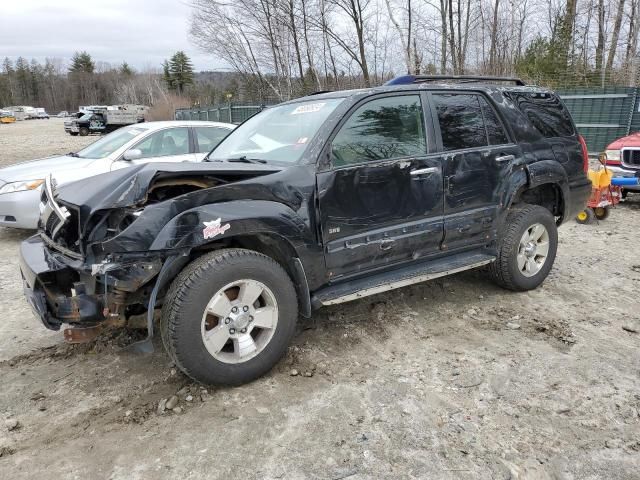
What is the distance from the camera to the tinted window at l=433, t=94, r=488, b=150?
12.8 ft

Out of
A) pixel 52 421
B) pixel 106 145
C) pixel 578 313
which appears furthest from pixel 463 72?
pixel 52 421

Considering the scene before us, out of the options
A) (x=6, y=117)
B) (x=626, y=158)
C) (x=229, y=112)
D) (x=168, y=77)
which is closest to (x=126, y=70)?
(x=168, y=77)

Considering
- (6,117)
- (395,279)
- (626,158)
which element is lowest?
(395,279)

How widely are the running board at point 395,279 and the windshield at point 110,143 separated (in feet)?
16.1

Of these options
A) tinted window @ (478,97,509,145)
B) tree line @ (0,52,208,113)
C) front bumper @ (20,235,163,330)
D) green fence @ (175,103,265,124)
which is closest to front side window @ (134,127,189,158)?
front bumper @ (20,235,163,330)

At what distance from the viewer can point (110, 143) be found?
7148mm

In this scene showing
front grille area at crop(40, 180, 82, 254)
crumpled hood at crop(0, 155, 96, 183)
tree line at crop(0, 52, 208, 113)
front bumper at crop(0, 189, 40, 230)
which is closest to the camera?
front grille area at crop(40, 180, 82, 254)

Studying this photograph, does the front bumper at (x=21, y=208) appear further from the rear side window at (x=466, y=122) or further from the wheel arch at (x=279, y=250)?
the rear side window at (x=466, y=122)

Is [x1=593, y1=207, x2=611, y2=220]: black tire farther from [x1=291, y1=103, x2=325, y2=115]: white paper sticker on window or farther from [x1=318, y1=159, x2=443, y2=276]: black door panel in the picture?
[x1=291, y1=103, x2=325, y2=115]: white paper sticker on window

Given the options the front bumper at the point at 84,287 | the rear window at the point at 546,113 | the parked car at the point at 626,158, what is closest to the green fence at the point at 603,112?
the parked car at the point at 626,158

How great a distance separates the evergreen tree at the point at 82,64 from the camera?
124000mm

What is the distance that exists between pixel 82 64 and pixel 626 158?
140726mm

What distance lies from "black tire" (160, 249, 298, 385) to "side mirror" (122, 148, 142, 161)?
4.10 meters

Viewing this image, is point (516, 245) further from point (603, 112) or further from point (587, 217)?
point (603, 112)
